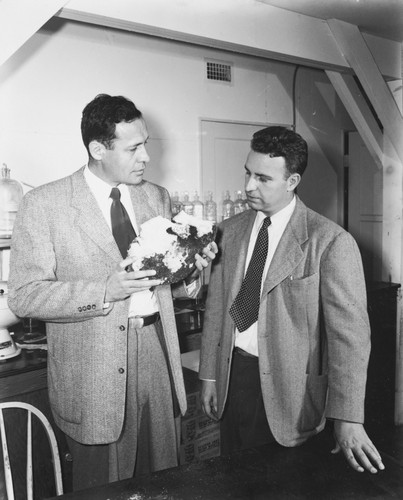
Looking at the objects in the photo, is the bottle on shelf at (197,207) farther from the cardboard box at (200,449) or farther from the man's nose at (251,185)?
the man's nose at (251,185)

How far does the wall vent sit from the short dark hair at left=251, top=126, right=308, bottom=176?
7.52 feet

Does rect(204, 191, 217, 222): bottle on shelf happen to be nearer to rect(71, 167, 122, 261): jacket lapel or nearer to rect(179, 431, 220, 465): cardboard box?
rect(179, 431, 220, 465): cardboard box

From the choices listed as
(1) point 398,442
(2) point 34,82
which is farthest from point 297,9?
(1) point 398,442

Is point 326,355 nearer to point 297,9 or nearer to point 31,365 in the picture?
point 31,365

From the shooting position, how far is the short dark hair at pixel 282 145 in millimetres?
1933

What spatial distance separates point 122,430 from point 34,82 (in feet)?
7.44

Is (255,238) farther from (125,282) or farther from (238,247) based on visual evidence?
(125,282)

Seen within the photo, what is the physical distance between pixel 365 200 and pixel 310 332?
411 cm

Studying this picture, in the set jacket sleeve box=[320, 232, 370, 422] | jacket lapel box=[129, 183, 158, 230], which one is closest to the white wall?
jacket lapel box=[129, 183, 158, 230]

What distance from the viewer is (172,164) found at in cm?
384

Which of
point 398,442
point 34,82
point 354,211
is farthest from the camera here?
point 354,211

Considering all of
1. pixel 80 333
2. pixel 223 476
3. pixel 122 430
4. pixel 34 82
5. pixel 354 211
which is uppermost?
pixel 34 82

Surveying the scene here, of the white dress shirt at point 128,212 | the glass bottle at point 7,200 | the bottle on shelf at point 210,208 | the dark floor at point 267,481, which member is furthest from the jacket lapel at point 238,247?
the bottle on shelf at point 210,208

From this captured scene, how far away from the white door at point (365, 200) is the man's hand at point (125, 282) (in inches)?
167
